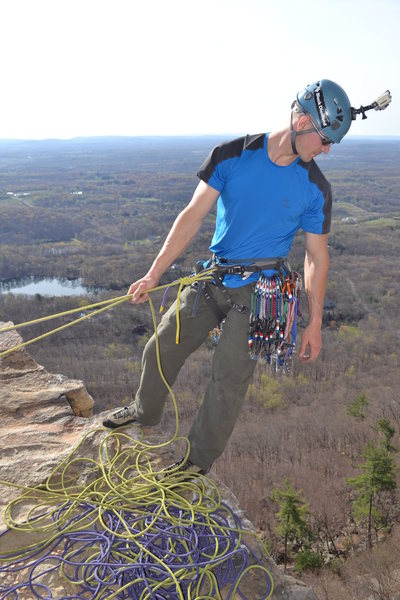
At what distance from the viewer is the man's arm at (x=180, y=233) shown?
2975mm

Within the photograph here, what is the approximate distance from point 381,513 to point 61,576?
14.7 m

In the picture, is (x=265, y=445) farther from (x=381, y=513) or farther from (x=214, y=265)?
(x=214, y=265)

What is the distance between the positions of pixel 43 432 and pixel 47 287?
63.3 metres

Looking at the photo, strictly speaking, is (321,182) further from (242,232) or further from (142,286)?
(142,286)

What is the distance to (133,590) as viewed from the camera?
97.0 inches

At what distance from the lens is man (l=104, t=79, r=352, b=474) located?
2811mm

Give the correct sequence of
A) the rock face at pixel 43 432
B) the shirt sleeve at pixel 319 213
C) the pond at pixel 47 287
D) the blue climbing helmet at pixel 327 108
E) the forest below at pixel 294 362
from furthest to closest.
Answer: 1. the pond at pixel 47 287
2. the forest below at pixel 294 362
3. the shirt sleeve at pixel 319 213
4. the rock face at pixel 43 432
5. the blue climbing helmet at pixel 327 108

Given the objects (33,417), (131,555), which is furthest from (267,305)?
(33,417)

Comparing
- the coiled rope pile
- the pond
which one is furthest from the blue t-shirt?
the pond

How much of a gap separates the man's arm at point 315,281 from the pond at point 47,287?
57.4m

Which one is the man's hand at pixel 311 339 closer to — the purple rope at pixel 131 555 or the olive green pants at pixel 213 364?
the olive green pants at pixel 213 364

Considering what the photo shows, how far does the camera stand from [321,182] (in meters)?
2.96

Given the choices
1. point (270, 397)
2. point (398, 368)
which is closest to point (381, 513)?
point (270, 397)

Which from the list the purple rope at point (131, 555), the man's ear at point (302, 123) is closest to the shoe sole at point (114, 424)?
the purple rope at point (131, 555)
